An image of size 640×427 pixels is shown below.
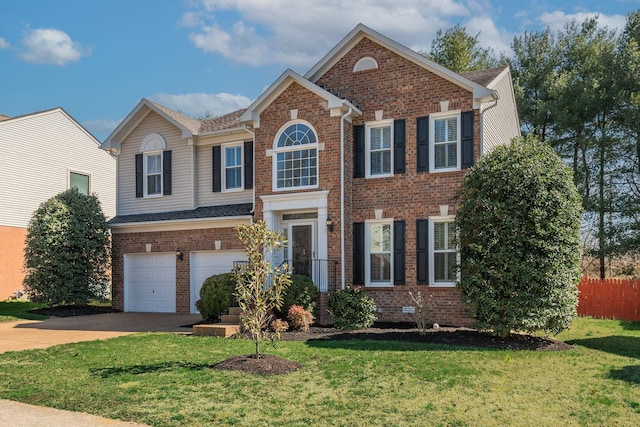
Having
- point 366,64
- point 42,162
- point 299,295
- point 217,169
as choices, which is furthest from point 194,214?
point 42,162

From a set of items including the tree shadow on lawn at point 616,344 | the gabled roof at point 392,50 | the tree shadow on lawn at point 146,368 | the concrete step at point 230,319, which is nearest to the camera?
the tree shadow on lawn at point 146,368

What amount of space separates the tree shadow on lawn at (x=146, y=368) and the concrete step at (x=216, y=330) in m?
3.50

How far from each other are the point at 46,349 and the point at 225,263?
24.5ft

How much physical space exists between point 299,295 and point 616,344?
7047 mm

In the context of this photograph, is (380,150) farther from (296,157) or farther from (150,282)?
(150,282)

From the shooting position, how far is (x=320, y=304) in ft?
49.3

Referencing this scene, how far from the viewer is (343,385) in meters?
8.12

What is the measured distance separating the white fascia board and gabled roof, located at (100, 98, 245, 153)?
282 cm

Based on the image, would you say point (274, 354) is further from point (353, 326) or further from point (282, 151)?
point (282, 151)

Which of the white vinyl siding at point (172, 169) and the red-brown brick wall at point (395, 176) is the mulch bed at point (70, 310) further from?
the red-brown brick wall at point (395, 176)

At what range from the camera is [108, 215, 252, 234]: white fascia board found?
17891 mm

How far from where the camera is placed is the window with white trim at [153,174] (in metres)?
20.1

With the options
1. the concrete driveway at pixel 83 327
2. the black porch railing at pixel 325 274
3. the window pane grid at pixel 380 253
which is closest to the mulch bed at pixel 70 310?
the concrete driveway at pixel 83 327

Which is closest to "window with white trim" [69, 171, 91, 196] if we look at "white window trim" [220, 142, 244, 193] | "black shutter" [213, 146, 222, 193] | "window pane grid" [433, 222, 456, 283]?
"black shutter" [213, 146, 222, 193]
